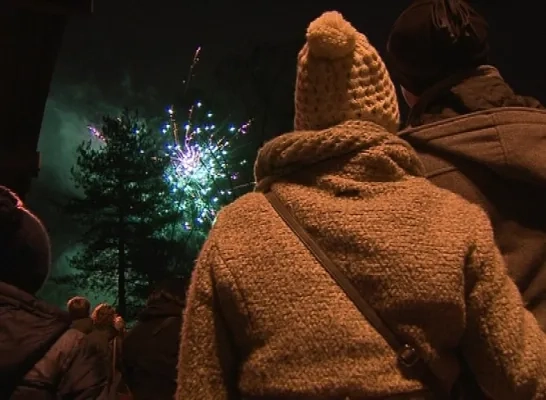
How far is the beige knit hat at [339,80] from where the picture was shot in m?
1.80

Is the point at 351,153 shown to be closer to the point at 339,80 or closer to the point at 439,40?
the point at 339,80

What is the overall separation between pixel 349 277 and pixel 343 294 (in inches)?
1.5

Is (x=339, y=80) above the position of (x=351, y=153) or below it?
above

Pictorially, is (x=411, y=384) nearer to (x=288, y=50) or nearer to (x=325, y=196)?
(x=325, y=196)

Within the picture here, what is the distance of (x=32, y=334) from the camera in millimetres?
3145

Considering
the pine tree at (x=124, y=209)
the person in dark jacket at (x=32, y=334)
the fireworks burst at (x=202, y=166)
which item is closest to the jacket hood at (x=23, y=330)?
the person in dark jacket at (x=32, y=334)

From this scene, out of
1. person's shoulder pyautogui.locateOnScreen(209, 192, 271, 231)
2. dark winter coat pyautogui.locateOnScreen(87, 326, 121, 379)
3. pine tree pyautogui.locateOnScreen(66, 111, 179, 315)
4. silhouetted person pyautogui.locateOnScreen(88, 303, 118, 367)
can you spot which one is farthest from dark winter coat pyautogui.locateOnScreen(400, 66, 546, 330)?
pine tree pyautogui.locateOnScreen(66, 111, 179, 315)

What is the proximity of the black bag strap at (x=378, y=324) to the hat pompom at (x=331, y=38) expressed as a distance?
408mm

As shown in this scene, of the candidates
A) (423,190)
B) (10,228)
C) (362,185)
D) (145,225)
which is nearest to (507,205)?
(423,190)

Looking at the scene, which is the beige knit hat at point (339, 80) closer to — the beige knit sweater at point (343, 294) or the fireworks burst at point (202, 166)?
the beige knit sweater at point (343, 294)

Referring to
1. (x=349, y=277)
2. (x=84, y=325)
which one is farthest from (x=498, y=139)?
(x=84, y=325)

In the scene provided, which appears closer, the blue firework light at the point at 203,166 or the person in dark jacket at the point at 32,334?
the person in dark jacket at the point at 32,334

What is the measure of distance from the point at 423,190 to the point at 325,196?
22 centimetres

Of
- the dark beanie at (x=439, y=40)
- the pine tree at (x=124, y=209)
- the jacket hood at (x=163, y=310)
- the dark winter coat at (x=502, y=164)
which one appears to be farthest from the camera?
the pine tree at (x=124, y=209)
